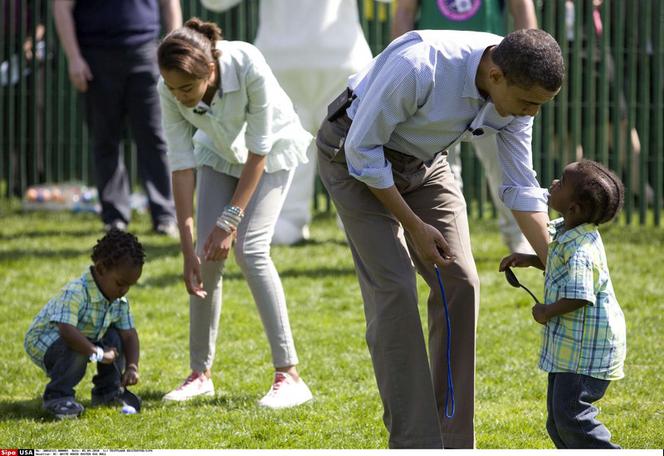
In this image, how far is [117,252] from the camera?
5094mm

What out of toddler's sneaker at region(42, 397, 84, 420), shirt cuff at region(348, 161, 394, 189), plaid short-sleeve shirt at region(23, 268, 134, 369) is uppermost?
shirt cuff at region(348, 161, 394, 189)

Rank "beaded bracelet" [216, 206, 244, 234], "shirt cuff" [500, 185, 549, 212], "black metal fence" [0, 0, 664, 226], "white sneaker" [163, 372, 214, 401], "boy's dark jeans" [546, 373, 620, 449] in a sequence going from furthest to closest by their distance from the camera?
"black metal fence" [0, 0, 664, 226]
"white sneaker" [163, 372, 214, 401]
"beaded bracelet" [216, 206, 244, 234]
"shirt cuff" [500, 185, 549, 212]
"boy's dark jeans" [546, 373, 620, 449]

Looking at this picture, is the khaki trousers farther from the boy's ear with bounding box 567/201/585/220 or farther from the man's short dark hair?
the man's short dark hair

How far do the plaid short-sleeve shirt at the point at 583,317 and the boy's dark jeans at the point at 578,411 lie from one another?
40 mm

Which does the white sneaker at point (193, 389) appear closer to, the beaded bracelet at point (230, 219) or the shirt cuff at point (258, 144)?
the beaded bracelet at point (230, 219)

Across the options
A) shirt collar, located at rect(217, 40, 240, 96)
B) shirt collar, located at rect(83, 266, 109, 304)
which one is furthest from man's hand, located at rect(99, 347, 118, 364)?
shirt collar, located at rect(217, 40, 240, 96)

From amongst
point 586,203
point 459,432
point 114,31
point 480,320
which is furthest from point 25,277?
point 586,203

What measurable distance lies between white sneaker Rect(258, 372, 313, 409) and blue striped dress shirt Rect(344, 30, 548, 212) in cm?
158

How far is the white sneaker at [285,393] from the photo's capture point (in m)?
5.15

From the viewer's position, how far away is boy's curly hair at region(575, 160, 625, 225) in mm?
3934

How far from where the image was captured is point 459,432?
14.0 ft

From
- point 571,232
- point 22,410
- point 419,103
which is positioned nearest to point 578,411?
point 571,232

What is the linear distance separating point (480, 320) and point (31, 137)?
5639 mm

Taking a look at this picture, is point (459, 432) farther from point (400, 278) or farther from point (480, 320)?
point (480, 320)
